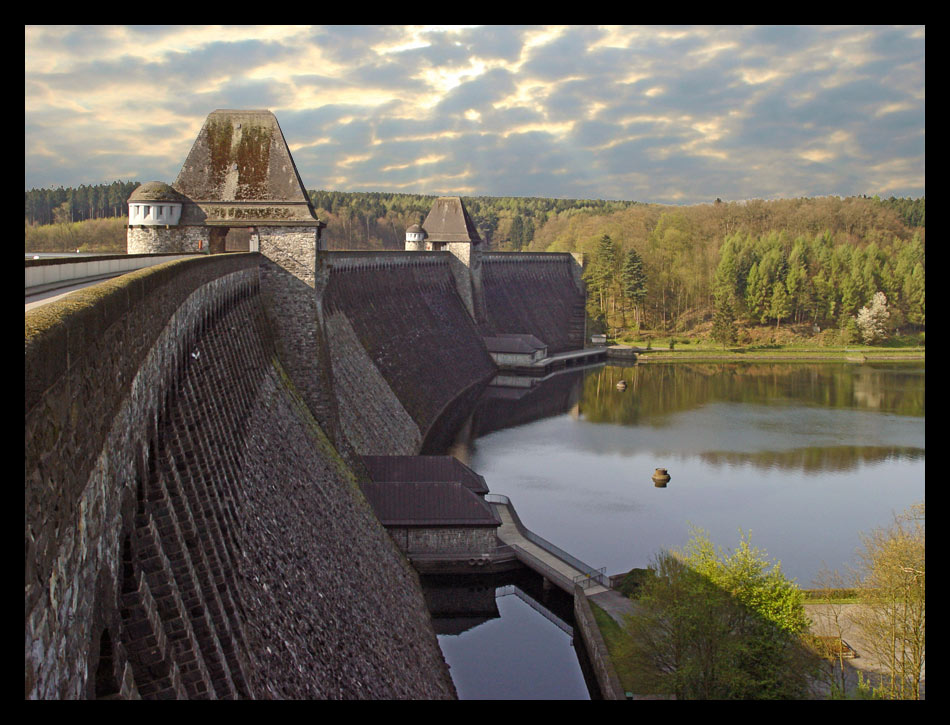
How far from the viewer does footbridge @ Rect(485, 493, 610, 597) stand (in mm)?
19062

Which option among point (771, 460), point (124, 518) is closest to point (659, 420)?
point (771, 460)

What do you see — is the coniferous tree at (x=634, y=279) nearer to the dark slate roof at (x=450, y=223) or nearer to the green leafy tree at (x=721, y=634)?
the dark slate roof at (x=450, y=223)

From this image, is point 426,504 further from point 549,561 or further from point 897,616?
point 897,616

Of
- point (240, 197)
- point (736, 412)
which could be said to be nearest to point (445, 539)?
point (240, 197)

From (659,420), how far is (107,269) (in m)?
31.7

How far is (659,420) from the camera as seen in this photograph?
39812 millimetres

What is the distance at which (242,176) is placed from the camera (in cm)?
1938

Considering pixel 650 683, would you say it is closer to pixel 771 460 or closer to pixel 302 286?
pixel 302 286

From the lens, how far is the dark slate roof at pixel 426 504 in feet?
66.4

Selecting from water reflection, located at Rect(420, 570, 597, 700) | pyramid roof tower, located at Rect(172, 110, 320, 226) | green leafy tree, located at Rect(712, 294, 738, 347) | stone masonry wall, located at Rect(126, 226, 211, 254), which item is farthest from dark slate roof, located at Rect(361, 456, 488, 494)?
green leafy tree, located at Rect(712, 294, 738, 347)

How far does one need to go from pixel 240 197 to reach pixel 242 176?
589 millimetres

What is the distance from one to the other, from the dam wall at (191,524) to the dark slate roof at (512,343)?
35.3 meters

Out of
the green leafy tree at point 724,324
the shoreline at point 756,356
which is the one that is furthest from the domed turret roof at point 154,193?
the green leafy tree at point 724,324

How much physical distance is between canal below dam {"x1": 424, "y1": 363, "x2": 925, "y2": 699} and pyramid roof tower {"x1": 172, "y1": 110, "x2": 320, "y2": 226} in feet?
32.7
